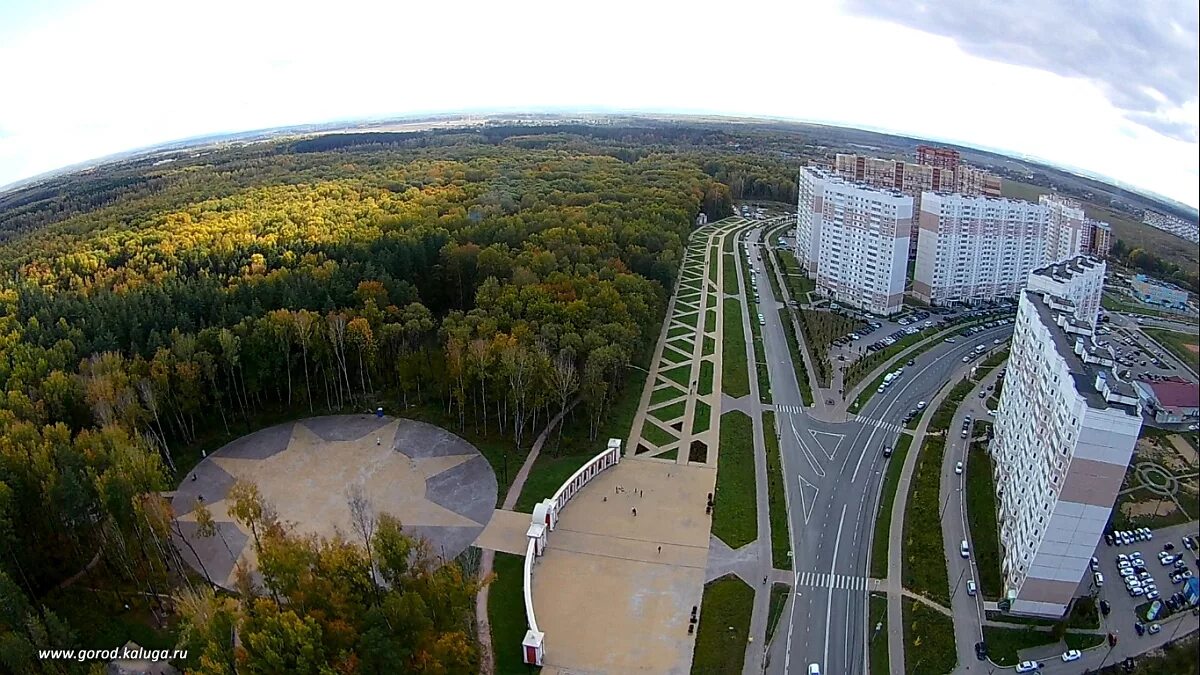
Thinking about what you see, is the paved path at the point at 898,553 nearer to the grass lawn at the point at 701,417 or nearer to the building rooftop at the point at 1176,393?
the grass lawn at the point at 701,417

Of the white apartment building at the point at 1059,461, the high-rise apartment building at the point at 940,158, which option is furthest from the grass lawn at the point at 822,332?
the high-rise apartment building at the point at 940,158

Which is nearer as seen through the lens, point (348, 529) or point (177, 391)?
point (348, 529)

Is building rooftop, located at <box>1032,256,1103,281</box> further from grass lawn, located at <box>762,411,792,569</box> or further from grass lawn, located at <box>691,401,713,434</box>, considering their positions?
grass lawn, located at <box>691,401,713,434</box>

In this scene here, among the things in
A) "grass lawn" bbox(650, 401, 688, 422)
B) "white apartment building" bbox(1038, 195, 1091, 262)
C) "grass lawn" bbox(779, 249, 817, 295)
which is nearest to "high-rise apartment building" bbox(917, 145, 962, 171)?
"white apartment building" bbox(1038, 195, 1091, 262)

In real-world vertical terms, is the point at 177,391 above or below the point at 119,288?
below

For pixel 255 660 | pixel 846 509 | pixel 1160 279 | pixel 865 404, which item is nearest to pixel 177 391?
pixel 255 660

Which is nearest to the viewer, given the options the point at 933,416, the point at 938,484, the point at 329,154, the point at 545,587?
the point at 545,587

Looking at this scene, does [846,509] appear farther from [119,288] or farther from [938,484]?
[119,288]
